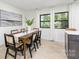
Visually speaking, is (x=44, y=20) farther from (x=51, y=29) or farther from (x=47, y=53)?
(x=47, y=53)

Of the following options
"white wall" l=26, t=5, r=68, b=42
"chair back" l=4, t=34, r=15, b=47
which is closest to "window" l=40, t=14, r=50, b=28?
"white wall" l=26, t=5, r=68, b=42

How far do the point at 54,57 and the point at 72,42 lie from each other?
102 centimetres

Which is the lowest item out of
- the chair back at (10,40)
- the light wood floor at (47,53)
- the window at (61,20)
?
the light wood floor at (47,53)

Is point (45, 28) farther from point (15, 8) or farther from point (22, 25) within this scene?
point (15, 8)

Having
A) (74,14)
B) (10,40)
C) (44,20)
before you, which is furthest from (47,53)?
(44,20)

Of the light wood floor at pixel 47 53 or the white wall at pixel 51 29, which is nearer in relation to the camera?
the light wood floor at pixel 47 53

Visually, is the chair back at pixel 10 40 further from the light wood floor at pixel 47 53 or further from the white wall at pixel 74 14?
the white wall at pixel 74 14

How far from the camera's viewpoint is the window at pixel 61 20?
230 inches

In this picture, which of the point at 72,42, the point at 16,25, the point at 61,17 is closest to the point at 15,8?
the point at 16,25

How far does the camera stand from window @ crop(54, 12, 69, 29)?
5852 mm

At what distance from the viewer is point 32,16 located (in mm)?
6938

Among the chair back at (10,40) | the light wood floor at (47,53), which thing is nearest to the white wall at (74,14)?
the light wood floor at (47,53)

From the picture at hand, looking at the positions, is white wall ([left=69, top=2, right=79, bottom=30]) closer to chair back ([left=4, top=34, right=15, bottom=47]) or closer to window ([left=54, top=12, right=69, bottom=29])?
window ([left=54, top=12, right=69, bottom=29])

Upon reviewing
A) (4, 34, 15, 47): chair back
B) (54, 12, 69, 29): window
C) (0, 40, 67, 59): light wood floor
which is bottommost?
(0, 40, 67, 59): light wood floor
